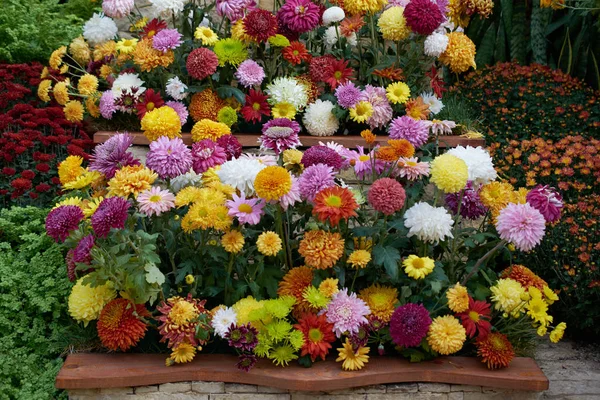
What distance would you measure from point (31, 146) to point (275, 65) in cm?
132

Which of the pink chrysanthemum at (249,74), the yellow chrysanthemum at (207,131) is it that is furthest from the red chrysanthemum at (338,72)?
the yellow chrysanthemum at (207,131)

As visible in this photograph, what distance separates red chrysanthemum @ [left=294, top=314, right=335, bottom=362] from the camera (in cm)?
263

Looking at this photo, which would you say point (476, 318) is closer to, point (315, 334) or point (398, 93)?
point (315, 334)

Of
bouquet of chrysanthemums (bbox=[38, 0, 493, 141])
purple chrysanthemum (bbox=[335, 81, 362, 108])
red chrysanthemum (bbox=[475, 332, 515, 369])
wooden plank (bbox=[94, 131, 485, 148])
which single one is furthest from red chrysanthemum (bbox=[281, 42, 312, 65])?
red chrysanthemum (bbox=[475, 332, 515, 369])

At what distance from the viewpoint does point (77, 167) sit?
9.57 ft

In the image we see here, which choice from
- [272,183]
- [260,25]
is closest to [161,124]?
[272,183]

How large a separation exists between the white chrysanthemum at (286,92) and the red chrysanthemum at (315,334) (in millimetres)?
1474

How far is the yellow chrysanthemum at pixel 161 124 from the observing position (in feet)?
9.50

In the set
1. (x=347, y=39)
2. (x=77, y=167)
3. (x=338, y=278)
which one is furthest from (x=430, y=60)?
(x=77, y=167)

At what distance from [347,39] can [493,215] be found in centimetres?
160

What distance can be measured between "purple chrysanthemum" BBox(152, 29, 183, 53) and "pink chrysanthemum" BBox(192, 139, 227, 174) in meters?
1.02

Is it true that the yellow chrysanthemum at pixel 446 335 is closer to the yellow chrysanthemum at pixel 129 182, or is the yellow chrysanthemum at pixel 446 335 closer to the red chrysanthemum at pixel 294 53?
the yellow chrysanthemum at pixel 129 182

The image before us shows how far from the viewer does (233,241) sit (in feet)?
8.60

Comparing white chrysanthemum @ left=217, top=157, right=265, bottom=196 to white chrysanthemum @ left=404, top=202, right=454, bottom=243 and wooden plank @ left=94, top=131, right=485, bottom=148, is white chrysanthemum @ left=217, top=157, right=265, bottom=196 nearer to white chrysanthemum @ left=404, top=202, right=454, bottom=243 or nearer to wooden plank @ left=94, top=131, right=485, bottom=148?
white chrysanthemum @ left=404, top=202, right=454, bottom=243
